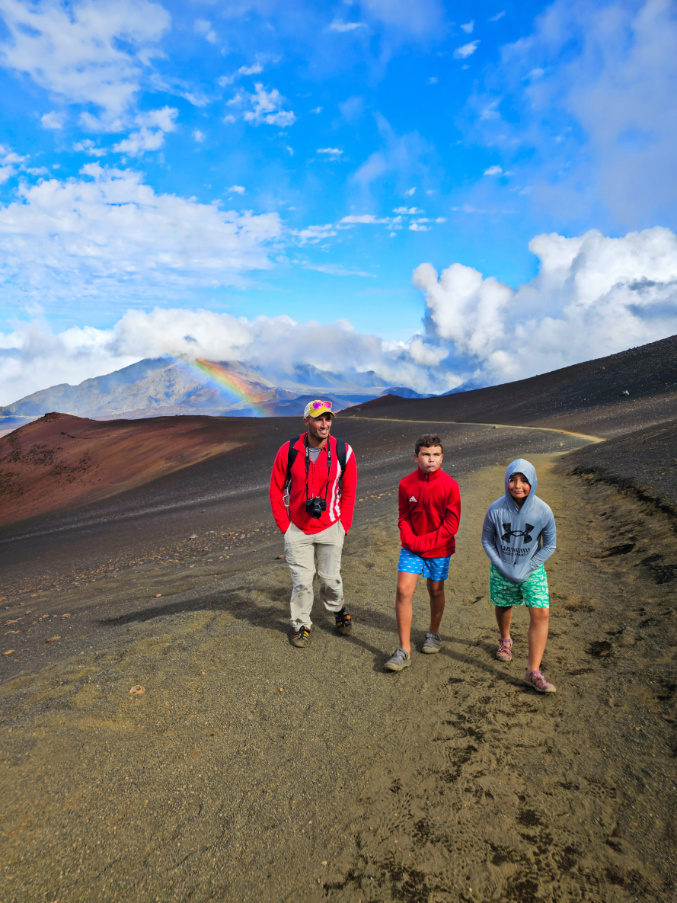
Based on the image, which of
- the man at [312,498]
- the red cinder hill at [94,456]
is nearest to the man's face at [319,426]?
the man at [312,498]

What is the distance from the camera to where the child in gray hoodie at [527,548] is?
3.34 m

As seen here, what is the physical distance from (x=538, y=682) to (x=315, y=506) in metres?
2.08

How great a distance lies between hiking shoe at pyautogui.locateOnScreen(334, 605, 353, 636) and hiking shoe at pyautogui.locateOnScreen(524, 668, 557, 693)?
1.63 metres

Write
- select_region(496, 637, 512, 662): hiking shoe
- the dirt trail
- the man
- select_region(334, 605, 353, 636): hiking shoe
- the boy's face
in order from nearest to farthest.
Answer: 1. the dirt trail
2. the boy's face
3. select_region(496, 637, 512, 662): hiking shoe
4. the man
5. select_region(334, 605, 353, 636): hiking shoe

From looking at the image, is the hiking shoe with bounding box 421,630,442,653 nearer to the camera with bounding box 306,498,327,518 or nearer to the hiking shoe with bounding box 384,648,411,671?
the hiking shoe with bounding box 384,648,411,671

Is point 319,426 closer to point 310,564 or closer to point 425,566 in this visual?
point 310,564

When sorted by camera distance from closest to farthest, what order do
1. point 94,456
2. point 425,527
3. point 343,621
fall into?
point 425,527 < point 343,621 < point 94,456

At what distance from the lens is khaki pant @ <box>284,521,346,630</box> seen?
13.3 ft

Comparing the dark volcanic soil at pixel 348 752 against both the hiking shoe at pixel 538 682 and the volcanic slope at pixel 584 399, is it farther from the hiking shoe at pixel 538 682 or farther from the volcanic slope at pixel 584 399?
the volcanic slope at pixel 584 399

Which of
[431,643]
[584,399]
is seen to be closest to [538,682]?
[431,643]

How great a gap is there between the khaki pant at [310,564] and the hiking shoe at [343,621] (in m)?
0.13

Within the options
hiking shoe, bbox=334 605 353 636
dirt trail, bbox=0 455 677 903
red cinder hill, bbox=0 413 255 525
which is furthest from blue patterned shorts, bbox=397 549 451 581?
red cinder hill, bbox=0 413 255 525

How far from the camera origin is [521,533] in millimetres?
3389

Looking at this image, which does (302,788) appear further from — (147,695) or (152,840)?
(147,695)
